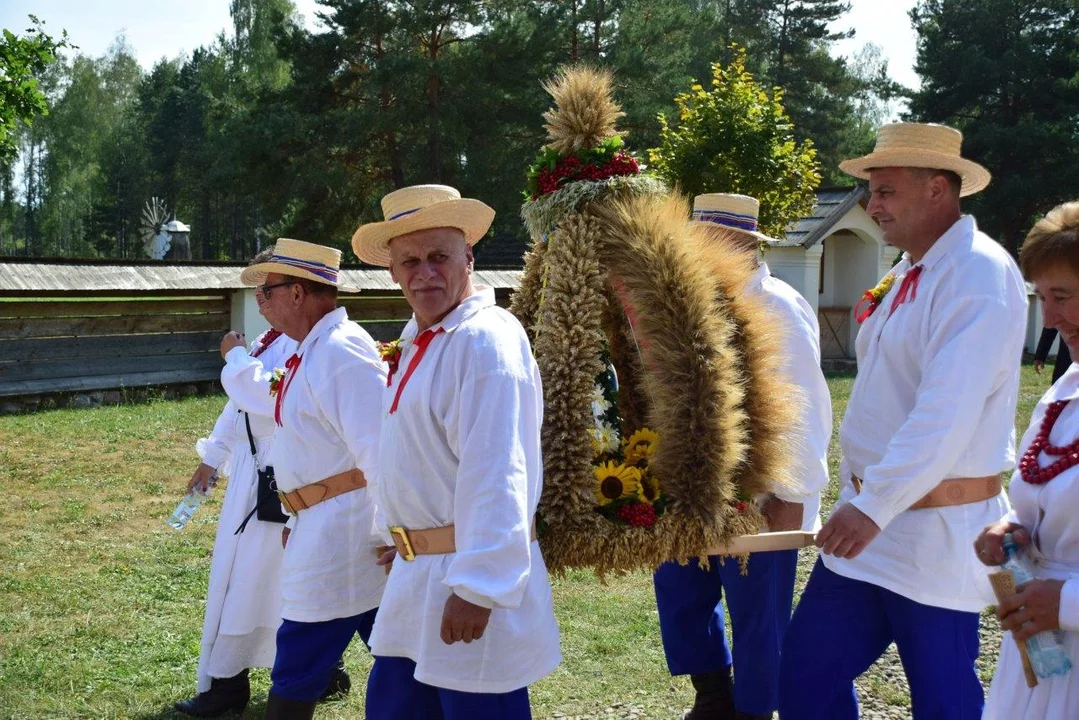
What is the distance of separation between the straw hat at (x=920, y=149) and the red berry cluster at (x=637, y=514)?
1.31m

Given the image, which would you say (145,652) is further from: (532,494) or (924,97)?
(924,97)

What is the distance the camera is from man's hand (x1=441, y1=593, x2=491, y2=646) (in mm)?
2736

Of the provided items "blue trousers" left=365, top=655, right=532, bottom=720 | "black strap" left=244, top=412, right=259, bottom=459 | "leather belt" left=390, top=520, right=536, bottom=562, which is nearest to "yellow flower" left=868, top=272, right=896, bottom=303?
"leather belt" left=390, top=520, right=536, bottom=562

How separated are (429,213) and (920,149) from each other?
1508 mm

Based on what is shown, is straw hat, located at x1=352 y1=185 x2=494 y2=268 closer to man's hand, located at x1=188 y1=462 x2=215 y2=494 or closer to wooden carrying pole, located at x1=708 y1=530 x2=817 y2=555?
wooden carrying pole, located at x1=708 y1=530 x2=817 y2=555

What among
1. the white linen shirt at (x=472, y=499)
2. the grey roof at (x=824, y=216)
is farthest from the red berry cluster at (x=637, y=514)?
the grey roof at (x=824, y=216)

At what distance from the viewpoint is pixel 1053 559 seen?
8.52 ft

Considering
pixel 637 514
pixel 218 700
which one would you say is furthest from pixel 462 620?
pixel 218 700

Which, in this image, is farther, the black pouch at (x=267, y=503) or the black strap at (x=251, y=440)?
the black strap at (x=251, y=440)

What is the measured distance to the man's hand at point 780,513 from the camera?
13.1 feet

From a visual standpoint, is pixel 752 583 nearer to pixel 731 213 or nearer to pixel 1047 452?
pixel 731 213

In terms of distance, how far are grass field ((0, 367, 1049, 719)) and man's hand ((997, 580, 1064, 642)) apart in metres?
2.58

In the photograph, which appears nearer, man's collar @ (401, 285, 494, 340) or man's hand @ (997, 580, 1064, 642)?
man's hand @ (997, 580, 1064, 642)

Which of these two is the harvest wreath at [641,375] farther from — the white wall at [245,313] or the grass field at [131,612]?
the white wall at [245,313]
